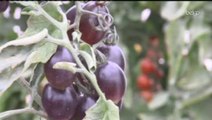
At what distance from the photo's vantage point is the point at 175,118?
1151 mm

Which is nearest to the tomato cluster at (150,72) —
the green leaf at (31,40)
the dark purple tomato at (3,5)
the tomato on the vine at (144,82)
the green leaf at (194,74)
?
the tomato on the vine at (144,82)

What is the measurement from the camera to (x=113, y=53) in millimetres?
425

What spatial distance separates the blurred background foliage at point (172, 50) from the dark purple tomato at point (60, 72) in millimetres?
640

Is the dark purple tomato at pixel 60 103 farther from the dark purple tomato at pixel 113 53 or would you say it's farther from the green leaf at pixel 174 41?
the green leaf at pixel 174 41

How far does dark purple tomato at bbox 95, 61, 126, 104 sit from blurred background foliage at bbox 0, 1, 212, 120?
2.01 feet

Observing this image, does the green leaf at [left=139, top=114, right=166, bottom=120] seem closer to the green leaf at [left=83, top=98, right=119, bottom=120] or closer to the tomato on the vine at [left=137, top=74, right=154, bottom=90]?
the tomato on the vine at [left=137, top=74, right=154, bottom=90]

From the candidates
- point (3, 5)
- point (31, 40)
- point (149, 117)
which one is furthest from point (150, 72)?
point (31, 40)

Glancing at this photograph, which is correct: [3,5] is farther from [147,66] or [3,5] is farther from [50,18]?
[147,66]

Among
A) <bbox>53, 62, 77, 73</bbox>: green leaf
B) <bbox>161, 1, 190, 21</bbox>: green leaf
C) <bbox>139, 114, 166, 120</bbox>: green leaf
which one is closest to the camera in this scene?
<bbox>53, 62, 77, 73</bbox>: green leaf

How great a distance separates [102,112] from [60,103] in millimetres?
37

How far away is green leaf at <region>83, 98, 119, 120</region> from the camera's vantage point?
0.36 metres

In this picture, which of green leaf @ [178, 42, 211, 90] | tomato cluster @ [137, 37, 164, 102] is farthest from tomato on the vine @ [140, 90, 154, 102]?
green leaf @ [178, 42, 211, 90]

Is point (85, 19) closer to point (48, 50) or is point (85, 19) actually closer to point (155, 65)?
point (48, 50)

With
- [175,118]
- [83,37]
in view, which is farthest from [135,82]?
[83,37]
